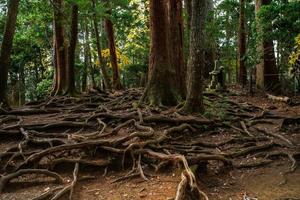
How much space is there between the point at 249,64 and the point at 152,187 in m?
10.4

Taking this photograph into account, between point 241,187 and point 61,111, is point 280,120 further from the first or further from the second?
point 61,111

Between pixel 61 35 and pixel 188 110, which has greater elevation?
pixel 61 35

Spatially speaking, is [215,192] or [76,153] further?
[76,153]

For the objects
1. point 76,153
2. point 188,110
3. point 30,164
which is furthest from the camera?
point 188,110

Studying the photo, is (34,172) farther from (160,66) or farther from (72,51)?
(72,51)

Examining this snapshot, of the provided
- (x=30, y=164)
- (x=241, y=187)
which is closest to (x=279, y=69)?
(x=241, y=187)

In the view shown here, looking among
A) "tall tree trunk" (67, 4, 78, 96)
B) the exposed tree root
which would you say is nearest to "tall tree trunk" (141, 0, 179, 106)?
"tall tree trunk" (67, 4, 78, 96)

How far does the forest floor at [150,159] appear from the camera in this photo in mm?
5543

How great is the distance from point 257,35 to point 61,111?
7.04 meters

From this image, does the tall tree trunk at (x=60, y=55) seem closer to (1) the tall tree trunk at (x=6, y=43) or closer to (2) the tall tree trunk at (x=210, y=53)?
(1) the tall tree trunk at (x=6, y=43)

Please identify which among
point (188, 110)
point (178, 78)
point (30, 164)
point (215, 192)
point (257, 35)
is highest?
point (257, 35)

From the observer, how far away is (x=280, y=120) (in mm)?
10203

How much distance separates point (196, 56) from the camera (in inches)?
362

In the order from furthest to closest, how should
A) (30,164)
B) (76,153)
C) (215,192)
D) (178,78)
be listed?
(178,78)
(76,153)
(30,164)
(215,192)
